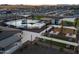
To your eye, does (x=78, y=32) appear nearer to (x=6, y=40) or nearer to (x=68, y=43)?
(x=68, y=43)

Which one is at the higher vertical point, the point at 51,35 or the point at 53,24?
the point at 53,24

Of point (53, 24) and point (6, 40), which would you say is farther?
point (53, 24)

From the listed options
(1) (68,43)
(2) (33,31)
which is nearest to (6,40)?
(2) (33,31)

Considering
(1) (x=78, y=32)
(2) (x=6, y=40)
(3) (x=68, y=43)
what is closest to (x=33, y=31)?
(2) (x=6, y=40)

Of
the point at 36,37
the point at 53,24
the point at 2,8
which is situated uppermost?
the point at 2,8

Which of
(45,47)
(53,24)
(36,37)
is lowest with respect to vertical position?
(45,47)

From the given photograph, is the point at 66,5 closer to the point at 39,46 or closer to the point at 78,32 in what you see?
the point at 78,32
